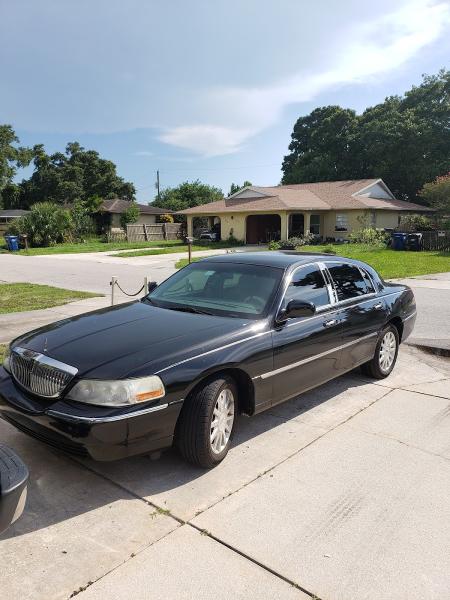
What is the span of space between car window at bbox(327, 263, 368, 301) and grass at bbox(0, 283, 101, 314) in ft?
22.4

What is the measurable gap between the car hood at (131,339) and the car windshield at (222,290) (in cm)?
20

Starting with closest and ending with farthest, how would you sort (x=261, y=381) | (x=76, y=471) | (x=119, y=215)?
(x=76, y=471) < (x=261, y=381) < (x=119, y=215)

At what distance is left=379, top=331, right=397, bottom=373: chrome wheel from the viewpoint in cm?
559

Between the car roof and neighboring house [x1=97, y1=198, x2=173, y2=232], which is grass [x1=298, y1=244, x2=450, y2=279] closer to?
the car roof

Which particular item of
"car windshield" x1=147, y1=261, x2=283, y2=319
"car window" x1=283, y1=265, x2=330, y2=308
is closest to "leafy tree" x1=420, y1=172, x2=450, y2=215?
"car window" x1=283, y1=265, x2=330, y2=308

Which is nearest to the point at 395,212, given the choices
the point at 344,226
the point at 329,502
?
the point at 344,226

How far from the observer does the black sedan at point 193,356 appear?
3092mm

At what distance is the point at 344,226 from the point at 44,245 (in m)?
20.9

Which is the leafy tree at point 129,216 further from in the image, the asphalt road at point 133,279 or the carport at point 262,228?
the asphalt road at point 133,279

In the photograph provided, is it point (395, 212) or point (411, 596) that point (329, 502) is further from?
point (395, 212)

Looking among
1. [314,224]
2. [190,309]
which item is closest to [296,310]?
[190,309]

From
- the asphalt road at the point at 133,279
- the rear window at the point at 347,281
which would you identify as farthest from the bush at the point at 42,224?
the rear window at the point at 347,281

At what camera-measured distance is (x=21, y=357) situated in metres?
3.55

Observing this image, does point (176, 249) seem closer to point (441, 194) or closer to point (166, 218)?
point (441, 194)
